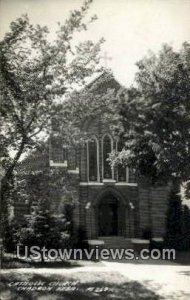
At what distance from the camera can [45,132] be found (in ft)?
41.2

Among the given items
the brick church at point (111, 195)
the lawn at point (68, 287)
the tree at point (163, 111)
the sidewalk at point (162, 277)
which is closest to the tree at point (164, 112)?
the tree at point (163, 111)

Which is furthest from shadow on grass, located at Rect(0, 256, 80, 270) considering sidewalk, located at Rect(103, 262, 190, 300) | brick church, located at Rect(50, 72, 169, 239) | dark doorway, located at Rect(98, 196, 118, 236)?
dark doorway, located at Rect(98, 196, 118, 236)

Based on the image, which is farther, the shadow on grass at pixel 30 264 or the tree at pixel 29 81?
the shadow on grass at pixel 30 264

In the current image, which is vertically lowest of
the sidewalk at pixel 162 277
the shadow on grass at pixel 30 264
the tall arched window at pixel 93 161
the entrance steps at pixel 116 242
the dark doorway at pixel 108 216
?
the sidewalk at pixel 162 277

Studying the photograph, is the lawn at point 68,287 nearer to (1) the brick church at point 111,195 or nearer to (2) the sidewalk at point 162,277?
(2) the sidewalk at point 162,277

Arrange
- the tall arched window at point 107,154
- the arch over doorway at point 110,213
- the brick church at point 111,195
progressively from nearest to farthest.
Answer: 1. the brick church at point 111,195
2. the arch over doorway at point 110,213
3. the tall arched window at point 107,154

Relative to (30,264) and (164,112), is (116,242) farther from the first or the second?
(164,112)

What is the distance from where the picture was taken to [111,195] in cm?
2573

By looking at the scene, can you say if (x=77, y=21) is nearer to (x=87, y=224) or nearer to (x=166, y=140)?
(x=166, y=140)

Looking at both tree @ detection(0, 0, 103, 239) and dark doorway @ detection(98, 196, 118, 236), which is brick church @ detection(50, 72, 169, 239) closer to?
dark doorway @ detection(98, 196, 118, 236)

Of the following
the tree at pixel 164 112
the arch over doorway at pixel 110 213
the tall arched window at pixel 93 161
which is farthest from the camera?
the tall arched window at pixel 93 161

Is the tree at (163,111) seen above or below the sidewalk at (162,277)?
above

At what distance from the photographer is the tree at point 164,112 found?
54.9 feet

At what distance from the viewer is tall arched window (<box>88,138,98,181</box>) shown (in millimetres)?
25375
